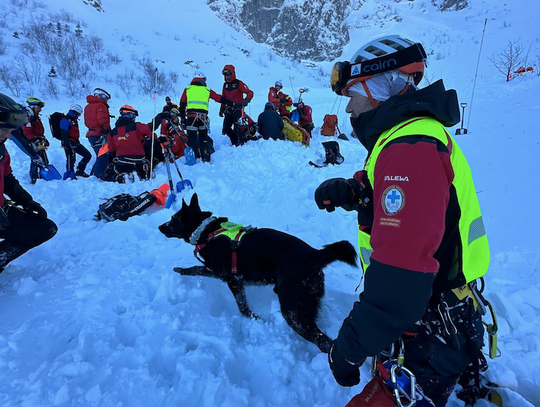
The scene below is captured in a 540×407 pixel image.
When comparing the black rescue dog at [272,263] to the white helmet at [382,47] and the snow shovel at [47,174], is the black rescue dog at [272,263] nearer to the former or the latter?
the white helmet at [382,47]

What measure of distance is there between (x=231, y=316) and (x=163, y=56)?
1062 inches

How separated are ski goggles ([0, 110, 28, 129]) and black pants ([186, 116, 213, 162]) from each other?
5217 millimetres

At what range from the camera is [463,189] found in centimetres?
108

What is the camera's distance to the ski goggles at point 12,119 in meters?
2.52

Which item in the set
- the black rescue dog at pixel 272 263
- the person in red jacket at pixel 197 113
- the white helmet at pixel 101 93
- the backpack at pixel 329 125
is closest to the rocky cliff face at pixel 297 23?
the backpack at pixel 329 125

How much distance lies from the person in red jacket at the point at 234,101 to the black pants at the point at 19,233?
657cm

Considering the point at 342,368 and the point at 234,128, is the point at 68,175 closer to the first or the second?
the point at 234,128

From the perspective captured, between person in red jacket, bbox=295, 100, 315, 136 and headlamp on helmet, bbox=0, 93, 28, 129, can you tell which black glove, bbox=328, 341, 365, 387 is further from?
person in red jacket, bbox=295, 100, 315, 136

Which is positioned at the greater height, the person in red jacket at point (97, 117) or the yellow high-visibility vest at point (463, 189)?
the yellow high-visibility vest at point (463, 189)

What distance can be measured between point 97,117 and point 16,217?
226 inches

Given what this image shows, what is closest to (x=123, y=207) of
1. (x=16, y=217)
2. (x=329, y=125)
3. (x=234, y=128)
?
(x=16, y=217)

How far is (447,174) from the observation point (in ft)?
3.31

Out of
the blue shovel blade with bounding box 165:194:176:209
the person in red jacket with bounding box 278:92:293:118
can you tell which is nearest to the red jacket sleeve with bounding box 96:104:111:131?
the blue shovel blade with bounding box 165:194:176:209

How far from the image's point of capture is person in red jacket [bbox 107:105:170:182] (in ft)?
22.2
